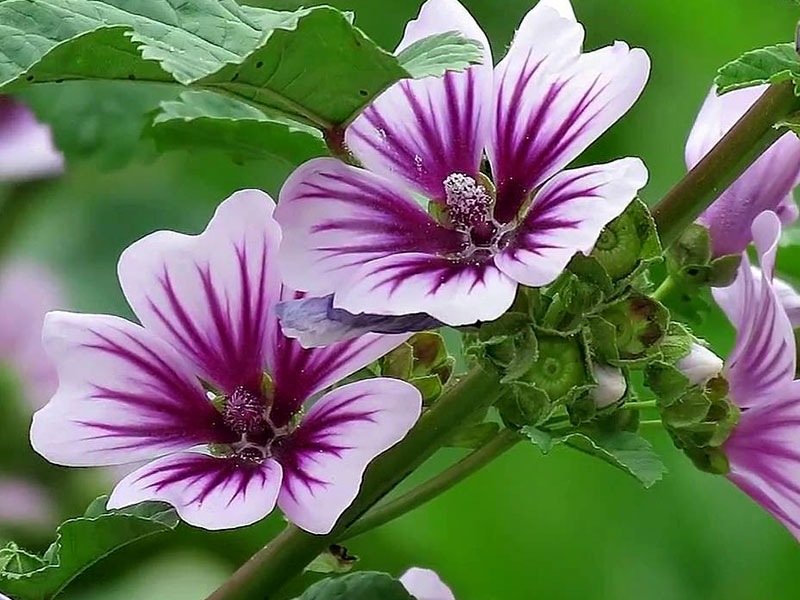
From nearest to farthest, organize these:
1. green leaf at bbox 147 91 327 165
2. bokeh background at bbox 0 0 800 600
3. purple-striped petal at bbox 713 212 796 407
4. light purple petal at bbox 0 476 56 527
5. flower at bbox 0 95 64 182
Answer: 1. purple-striped petal at bbox 713 212 796 407
2. green leaf at bbox 147 91 327 165
3. flower at bbox 0 95 64 182
4. light purple petal at bbox 0 476 56 527
5. bokeh background at bbox 0 0 800 600

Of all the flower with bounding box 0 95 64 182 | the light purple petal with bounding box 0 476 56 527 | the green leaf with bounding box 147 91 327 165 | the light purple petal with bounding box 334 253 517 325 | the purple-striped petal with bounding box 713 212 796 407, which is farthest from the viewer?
the light purple petal with bounding box 0 476 56 527

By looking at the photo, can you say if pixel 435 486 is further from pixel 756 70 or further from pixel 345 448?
pixel 756 70

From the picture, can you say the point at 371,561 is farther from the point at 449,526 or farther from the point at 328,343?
the point at 328,343

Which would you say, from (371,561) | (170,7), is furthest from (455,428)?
(371,561)

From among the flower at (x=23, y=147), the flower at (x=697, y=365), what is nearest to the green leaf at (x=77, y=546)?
the flower at (x=697, y=365)

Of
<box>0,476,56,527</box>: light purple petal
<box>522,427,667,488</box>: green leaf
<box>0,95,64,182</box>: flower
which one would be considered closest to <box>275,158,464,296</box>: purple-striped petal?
<box>522,427,667,488</box>: green leaf

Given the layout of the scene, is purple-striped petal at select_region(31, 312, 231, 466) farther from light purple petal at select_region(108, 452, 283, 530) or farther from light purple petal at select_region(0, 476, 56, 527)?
light purple petal at select_region(0, 476, 56, 527)

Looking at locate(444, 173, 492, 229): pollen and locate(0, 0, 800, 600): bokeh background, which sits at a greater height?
locate(444, 173, 492, 229): pollen
